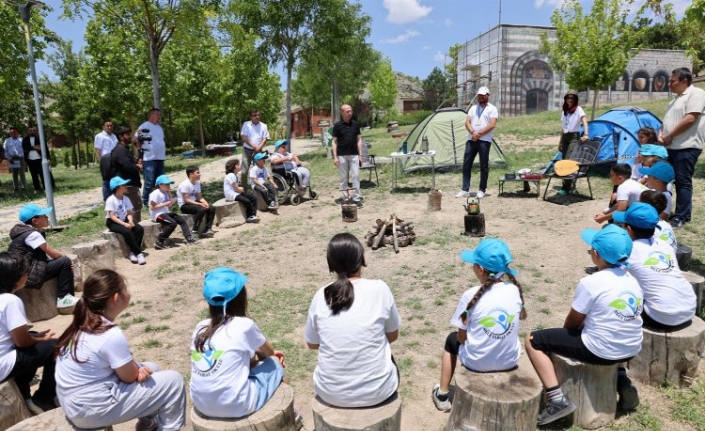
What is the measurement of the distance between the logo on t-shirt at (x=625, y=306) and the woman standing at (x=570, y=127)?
256 inches

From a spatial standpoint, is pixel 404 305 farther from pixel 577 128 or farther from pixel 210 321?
pixel 577 128

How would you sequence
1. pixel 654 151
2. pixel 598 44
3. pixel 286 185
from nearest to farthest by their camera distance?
pixel 654 151 < pixel 286 185 < pixel 598 44

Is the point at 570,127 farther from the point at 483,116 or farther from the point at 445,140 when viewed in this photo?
the point at 445,140

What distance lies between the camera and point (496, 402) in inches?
94.6

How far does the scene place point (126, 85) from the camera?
17.5 m

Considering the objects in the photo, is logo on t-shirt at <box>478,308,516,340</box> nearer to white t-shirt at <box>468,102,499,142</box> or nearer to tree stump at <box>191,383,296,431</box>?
tree stump at <box>191,383,296,431</box>

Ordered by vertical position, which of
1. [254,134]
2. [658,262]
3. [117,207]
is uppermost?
[254,134]

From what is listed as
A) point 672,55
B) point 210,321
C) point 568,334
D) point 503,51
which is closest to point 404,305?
point 568,334

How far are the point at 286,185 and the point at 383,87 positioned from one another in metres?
38.5

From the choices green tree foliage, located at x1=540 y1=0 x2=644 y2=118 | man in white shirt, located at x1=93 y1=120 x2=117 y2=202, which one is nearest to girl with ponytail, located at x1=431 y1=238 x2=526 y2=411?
man in white shirt, located at x1=93 y1=120 x2=117 y2=202

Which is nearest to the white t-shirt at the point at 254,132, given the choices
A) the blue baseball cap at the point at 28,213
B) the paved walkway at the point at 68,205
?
the paved walkway at the point at 68,205

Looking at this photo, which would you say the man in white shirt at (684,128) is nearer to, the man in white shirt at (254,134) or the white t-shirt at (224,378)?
the white t-shirt at (224,378)

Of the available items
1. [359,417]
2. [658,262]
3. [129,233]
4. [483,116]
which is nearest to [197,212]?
[129,233]

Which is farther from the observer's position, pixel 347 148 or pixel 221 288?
pixel 347 148
